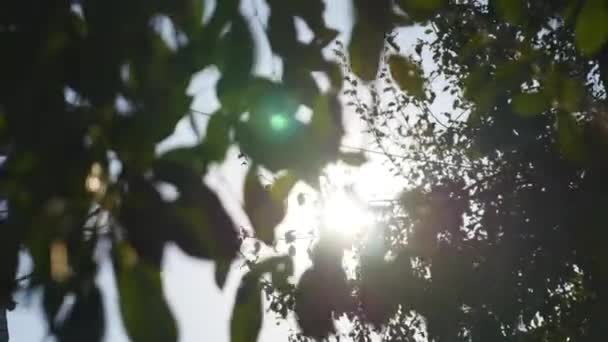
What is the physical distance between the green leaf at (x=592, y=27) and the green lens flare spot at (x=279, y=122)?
0.75m

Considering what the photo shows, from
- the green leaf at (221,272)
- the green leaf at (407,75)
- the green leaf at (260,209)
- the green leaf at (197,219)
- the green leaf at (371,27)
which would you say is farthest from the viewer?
the green leaf at (407,75)

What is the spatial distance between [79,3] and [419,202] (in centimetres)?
184

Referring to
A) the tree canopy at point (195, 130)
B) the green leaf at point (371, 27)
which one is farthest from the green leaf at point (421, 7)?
the green leaf at point (371, 27)

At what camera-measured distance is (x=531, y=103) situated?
93.8 inches

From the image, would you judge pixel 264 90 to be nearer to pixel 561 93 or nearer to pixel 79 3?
pixel 79 3

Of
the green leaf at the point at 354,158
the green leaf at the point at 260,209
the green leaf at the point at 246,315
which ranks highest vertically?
the green leaf at the point at 354,158

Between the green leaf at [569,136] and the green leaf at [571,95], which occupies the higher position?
the green leaf at [571,95]

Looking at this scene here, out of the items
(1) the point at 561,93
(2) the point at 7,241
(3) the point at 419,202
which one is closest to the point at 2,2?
(2) the point at 7,241

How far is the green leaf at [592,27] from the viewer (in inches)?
74.2

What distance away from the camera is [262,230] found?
1.86 meters

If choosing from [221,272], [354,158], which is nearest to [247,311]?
[221,272]

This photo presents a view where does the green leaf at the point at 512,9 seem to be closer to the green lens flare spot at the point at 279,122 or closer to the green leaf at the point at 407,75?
the green leaf at the point at 407,75

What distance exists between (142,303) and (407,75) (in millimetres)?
1010

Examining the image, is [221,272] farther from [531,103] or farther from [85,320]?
[531,103]
